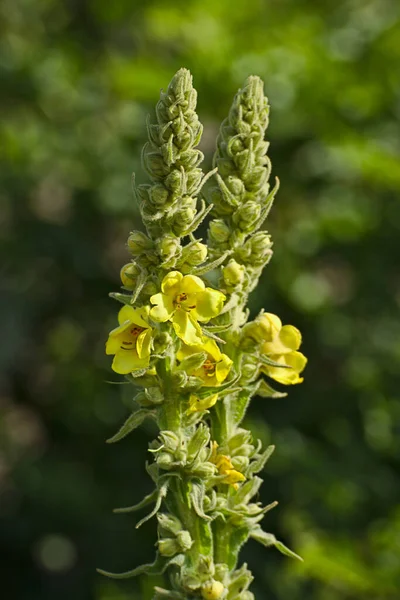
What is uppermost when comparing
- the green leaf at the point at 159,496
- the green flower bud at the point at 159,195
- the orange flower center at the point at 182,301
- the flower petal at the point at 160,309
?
the green flower bud at the point at 159,195

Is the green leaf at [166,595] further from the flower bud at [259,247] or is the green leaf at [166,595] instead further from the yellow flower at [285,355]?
the flower bud at [259,247]

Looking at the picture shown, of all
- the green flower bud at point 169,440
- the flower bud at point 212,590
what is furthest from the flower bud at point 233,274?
the flower bud at point 212,590

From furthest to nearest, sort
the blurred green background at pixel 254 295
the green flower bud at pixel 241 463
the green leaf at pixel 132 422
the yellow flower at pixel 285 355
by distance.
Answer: the blurred green background at pixel 254 295 → the yellow flower at pixel 285 355 → the green flower bud at pixel 241 463 → the green leaf at pixel 132 422

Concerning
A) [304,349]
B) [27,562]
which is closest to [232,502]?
[304,349]

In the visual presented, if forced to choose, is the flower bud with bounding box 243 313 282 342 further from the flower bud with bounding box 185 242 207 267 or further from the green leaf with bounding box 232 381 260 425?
the flower bud with bounding box 185 242 207 267

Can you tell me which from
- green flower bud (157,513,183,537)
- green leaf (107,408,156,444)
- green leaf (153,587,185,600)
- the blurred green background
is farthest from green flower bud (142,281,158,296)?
the blurred green background

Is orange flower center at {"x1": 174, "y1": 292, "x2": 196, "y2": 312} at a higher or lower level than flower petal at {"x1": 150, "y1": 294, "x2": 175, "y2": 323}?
higher

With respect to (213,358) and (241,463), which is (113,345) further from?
(241,463)
